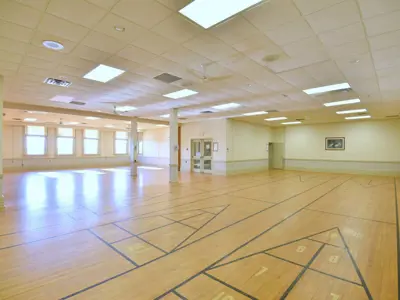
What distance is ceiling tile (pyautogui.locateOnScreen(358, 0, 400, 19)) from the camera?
255cm

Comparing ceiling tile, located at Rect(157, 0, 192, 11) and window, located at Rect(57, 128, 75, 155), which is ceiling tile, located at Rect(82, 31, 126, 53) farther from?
window, located at Rect(57, 128, 75, 155)

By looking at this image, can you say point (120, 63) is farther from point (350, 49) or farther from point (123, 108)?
point (123, 108)

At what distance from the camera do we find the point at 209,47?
146 inches

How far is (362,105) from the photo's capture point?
8.33 metres

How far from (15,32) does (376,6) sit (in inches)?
189

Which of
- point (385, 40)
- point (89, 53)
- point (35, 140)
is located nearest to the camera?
point (385, 40)

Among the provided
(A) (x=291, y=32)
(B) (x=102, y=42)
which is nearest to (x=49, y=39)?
(B) (x=102, y=42)

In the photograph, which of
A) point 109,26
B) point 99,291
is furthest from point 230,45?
point 99,291

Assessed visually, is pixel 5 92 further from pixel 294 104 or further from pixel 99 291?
pixel 294 104

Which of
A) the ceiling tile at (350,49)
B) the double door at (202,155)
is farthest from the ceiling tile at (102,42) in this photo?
the double door at (202,155)

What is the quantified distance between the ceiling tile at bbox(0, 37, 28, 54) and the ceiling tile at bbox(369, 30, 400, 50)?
5527 mm

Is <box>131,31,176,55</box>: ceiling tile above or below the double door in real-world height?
above

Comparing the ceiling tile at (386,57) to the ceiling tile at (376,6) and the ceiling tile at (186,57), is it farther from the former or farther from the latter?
the ceiling tile at (186,57)

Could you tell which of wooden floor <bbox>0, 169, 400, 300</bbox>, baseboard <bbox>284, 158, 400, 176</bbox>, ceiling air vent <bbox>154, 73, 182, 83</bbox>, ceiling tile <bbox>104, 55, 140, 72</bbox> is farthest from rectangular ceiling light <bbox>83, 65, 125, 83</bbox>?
baseboard <bbox>284, 158, 400, 176</bbox>
